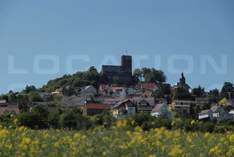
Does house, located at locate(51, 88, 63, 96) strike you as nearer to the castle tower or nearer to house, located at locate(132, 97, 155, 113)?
the castle tower

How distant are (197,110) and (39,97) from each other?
2871cm

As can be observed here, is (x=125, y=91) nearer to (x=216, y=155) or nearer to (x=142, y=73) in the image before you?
(x=142, y=73)

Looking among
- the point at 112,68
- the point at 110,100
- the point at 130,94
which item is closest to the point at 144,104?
the point at 110,100

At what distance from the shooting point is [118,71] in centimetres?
15500

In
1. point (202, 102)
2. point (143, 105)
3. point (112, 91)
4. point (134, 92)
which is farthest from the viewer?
point (112, 91)

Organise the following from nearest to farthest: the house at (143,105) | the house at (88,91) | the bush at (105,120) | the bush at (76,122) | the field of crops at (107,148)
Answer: the field of crops at (107,148) < the bush at (76,122) < the bush at (105,120) < the house at (143,105) < the house at (88,91)

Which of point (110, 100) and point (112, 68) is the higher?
point (112, 68)

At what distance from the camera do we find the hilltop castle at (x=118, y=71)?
153788mm

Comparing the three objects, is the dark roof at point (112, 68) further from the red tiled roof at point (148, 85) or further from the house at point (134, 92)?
the house at point (134, 92)

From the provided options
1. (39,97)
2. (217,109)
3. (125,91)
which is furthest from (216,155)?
(125,91)

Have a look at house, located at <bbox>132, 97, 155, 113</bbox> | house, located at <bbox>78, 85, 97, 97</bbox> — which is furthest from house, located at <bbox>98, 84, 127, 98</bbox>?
house, located at <bbox>132, 97, 155, 113</bbox>

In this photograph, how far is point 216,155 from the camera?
5.91m

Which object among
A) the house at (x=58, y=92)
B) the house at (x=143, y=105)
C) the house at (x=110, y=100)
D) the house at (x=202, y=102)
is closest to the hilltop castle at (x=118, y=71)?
the house at (x=58, y=92)

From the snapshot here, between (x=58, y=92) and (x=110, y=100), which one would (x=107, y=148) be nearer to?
(x=110, y=100)
